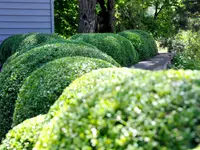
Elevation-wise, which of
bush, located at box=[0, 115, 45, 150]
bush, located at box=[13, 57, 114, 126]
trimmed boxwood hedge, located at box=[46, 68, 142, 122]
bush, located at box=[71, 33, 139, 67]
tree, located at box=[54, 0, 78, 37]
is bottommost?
tree, located at box=[54, 0, 78, 37]

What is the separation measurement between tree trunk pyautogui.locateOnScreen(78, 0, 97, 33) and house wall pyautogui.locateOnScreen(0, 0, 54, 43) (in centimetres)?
105

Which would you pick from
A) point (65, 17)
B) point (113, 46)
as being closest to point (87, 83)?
point (113, 46)

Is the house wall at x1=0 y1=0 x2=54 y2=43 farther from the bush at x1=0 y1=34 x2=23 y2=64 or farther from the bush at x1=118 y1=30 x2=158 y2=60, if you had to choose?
the bush at x1=118 y1=30 x2=158 y2=60

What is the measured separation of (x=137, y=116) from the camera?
73.9 inches

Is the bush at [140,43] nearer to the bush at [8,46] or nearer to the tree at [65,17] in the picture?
the bush at [8,46]

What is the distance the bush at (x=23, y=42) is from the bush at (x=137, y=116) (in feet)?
14.7

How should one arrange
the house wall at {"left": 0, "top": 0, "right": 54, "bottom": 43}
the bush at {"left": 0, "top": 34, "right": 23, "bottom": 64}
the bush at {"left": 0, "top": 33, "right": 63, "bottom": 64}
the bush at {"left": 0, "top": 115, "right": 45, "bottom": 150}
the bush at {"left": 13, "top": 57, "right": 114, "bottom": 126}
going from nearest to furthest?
the bush at {"left": 0, "top": 115, "right": 45, "bottom": 150}, the bush at {"left": 13, "top": 57, "right": 114, "bottom": 126}, the bush at {"left": 0, "top": 33, "right": 63, "bottom": 64}, the bush at {"left": 0, "top": 34, "right": 23, "bottom": 64}, the house wall at {"left": 0, "top": 0, "right": 54, "bottom": 43}

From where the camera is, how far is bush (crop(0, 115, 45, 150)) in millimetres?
3135

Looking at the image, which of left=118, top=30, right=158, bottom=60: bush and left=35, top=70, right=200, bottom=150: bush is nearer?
left=35, top=70, right=200, bottom=150: bush

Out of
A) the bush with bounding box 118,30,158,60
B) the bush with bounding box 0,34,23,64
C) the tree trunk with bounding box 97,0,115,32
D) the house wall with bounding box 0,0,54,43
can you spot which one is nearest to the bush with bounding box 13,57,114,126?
the bush with bounding box 0,34,23,64

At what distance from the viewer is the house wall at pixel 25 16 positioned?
10859mm

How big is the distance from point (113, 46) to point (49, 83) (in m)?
4.51

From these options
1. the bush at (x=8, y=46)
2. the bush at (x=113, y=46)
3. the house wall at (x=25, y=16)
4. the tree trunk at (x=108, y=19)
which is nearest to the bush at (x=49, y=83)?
the bush at (x=113, y=46)

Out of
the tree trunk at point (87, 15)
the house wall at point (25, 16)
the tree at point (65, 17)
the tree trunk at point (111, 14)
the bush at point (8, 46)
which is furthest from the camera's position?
the tree at point (65, 17)
